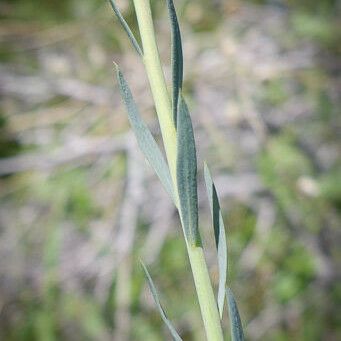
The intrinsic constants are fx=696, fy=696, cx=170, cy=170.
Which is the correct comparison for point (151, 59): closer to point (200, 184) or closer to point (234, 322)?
point (234, 322)

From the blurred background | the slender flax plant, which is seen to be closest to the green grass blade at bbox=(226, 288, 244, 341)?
the slender flax plant

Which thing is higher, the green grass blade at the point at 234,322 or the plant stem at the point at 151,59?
the plant stem at the point at 151,59

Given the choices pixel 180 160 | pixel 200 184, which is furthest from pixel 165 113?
pixel 200 184

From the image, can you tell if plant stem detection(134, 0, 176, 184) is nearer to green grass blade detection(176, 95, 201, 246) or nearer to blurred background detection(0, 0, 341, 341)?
green grass blade detection(176, 95, 201, 246)

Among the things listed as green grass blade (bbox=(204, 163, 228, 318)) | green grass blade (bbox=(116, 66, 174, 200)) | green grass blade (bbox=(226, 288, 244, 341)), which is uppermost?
green grass blade (bbox=(116, 66, 174, 200))

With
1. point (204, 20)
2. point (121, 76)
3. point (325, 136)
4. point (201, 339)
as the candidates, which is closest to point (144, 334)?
point (201, 339)

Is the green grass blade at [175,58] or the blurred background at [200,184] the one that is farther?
the blurred background at [200,184]

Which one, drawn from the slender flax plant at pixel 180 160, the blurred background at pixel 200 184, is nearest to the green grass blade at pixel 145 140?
the slender flax plant at pixel 180 160

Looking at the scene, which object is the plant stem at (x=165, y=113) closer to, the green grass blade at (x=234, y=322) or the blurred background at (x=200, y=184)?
the green grass blade at (x=234, y=322)
